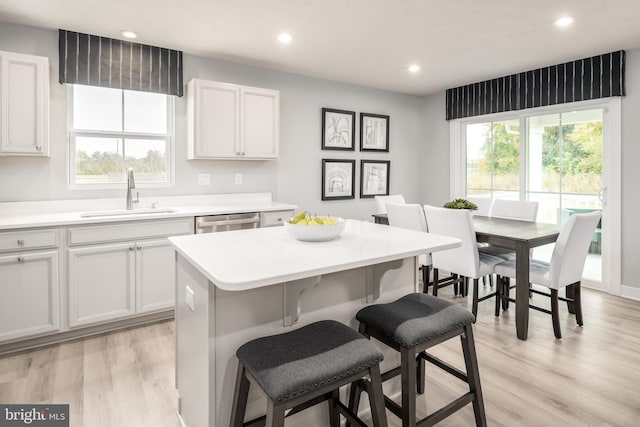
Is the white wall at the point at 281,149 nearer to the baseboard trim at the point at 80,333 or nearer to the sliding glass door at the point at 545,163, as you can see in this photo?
the sliding glass door at the point at 545,163

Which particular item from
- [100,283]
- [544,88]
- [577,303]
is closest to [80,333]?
[100,283]

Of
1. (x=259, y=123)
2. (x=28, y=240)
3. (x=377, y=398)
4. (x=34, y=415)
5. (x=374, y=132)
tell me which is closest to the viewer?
(x=377, y=398)

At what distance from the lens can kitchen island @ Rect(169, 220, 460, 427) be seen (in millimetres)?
1366

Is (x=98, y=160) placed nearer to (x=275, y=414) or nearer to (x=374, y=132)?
(x=275, y=414)

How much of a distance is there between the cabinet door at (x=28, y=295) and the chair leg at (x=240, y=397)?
79.6 inches

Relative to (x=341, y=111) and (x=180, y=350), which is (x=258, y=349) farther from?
(x=341, y=111)

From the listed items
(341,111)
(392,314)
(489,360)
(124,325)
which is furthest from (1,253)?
(341,111)

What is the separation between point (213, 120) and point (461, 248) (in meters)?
2.49

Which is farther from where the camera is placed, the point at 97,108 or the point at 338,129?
the point at 338,129

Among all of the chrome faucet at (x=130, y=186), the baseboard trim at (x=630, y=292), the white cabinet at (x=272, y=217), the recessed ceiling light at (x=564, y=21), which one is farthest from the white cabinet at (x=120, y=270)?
the baseboard trim at (x=630, y=292)

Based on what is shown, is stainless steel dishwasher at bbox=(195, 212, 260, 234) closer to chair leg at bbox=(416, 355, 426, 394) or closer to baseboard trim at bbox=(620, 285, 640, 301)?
chair leg at bbox=(416, 355, 426, 394)

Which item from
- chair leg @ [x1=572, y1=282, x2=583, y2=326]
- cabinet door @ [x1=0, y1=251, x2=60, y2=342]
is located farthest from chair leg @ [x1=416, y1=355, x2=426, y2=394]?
cabinet door @ [x1=0, y1=251, x2=60, y2=342]

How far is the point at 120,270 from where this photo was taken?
9.58 feet

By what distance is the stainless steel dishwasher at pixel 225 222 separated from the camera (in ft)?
10.7
